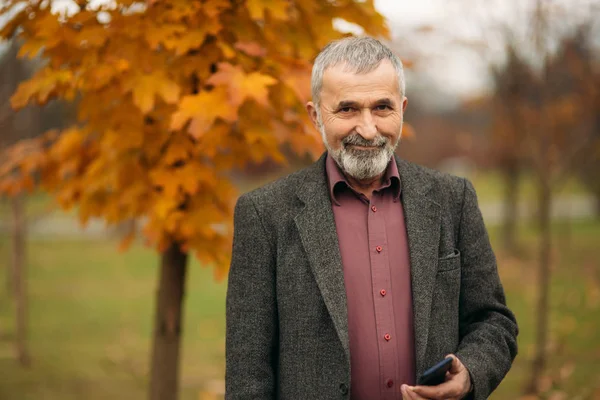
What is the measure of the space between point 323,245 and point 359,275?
142mm

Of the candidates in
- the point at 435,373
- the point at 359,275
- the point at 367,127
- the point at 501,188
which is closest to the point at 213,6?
the point at 367,127

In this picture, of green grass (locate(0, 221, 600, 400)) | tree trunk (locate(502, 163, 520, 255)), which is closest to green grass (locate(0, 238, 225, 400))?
green grass (locate(0, 221, 600, 400))

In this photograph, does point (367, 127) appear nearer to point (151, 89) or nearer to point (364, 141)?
point (364, 141)

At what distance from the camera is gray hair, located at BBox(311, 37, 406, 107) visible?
1839 millimetres

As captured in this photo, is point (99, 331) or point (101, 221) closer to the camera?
point (99, 331)

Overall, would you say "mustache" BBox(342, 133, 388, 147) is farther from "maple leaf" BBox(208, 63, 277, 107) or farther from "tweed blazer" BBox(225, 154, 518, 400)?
"maple leaf" BBox(208, 63, 277, 107)

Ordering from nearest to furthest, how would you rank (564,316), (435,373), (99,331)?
(435,373) → (99,331) → (564,316)

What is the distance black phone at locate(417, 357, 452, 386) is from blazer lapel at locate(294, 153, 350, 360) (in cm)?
23

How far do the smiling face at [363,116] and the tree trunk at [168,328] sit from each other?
1.88 metres

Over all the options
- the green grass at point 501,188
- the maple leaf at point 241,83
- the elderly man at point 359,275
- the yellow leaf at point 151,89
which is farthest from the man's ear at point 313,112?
the green grass at point 501,188

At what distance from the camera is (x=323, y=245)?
1.83 meters

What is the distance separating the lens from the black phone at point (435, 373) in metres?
1.64

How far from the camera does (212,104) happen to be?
2670mm

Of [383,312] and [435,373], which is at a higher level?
[383,312]
